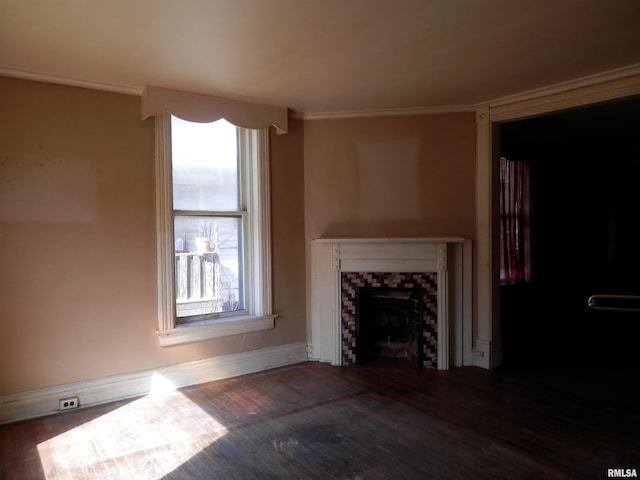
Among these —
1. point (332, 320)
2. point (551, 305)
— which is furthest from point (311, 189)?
point (551, 305)

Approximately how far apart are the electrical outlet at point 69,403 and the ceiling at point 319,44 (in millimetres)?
2320

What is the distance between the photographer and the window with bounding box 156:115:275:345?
3.54m

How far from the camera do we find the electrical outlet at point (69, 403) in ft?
10.3

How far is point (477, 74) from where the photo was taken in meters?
3.19

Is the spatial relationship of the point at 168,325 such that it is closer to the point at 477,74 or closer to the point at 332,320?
the point at 332,320

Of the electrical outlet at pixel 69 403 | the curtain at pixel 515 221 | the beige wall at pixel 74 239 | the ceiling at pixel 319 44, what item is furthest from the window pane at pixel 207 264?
the curtain at pixel 515 221

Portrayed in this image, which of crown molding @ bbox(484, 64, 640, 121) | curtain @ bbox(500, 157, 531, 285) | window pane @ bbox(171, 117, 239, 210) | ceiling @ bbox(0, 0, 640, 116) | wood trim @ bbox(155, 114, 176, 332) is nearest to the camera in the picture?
ceiling @ bbox(0, 0, 640, 116)

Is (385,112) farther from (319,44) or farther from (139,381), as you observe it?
(139,381)

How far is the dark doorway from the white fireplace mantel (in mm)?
1767

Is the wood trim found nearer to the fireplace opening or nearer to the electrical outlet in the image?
the electrical outlet

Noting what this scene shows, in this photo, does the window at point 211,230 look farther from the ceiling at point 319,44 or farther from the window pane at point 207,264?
the ceiling at point 319,44

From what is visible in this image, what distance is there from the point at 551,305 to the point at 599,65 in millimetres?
4137

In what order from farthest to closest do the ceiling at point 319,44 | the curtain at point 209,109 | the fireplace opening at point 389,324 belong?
the fireplace opening at point 389,324 → the curtain at point 209,109 → the ceiling at point 319,44

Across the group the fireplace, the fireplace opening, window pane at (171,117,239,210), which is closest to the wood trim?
window pane at (171,117,239,210)
